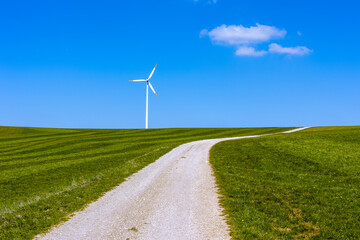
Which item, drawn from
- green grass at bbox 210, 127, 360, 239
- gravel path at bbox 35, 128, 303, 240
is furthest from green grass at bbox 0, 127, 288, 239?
green grass at bbox 210, 127, 360, 239

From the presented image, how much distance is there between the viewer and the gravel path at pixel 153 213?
35.8 ft

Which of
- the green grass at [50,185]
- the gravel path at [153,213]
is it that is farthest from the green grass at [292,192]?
the green grass at [50,185]

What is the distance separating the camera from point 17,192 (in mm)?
24109

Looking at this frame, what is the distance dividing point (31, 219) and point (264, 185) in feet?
45.8

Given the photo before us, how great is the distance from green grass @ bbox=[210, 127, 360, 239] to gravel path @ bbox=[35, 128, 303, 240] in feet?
3.30

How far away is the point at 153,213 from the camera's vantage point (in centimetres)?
1330

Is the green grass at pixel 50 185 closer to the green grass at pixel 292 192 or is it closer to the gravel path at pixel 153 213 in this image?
the gravel path at pixel 153 213

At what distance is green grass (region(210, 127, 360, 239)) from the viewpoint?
A: 11305mm

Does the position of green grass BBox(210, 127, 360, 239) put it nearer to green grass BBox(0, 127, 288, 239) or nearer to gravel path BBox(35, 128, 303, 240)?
gravel path BBox(35, 128, 303, 240)

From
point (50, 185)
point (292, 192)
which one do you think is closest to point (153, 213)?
point (292, 192)

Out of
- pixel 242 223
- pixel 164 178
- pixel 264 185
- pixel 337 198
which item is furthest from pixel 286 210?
pixel 164 178

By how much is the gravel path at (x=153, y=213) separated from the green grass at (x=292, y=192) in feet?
3.30

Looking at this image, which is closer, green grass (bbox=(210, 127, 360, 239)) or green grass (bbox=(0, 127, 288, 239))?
green grass (bbox=(210, 127, 360, 239))

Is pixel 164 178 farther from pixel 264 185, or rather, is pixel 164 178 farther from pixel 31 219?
pixel 31 219
